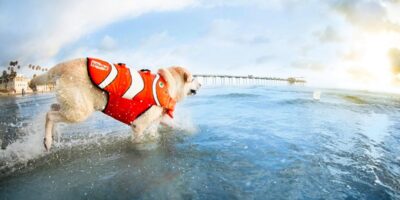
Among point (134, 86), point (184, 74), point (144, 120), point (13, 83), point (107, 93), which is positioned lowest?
point (144, 120)

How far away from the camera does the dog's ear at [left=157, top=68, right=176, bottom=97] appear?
5902mm

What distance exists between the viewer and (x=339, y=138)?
6.70 m

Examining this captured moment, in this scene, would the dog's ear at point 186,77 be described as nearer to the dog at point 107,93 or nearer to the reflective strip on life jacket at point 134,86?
the dog at point 107,93

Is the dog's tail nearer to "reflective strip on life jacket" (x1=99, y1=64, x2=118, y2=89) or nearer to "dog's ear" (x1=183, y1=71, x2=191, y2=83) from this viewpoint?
"reflective strip on life jacket" (x1=99, y1=64, x2=118, y2=89)

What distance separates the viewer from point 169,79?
5969mm

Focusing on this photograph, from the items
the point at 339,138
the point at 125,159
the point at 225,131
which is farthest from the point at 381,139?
the point at 125,159

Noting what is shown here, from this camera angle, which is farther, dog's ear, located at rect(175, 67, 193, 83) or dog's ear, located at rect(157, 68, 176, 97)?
dog's ear, located at rect(175, 67, 193, 83)

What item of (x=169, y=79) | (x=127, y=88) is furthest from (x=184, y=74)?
(x=127, y=88)

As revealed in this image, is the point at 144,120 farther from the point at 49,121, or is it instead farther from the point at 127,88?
the point at 49,121

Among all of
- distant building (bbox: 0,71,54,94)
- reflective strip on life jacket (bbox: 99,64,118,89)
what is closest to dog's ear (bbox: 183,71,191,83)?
reflective strip on life jacket (bbox: 99,64,118,89)

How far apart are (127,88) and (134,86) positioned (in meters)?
0.15

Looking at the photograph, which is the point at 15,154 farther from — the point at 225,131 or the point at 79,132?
the point at 225,131

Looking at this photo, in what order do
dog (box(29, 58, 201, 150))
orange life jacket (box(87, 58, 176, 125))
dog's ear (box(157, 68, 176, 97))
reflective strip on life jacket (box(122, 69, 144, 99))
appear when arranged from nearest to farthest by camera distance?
dog (box(29, 58, 201, 150)), orange life jacket (box(87, 58, 176, 125)), reflective strip on life jacket (box(122, 69, 144, 99)), dog's ear (box(157, 68, 176, 97))

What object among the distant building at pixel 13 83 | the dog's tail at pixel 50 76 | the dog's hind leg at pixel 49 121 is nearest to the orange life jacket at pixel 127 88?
the dog's tail at pixel 50 76
